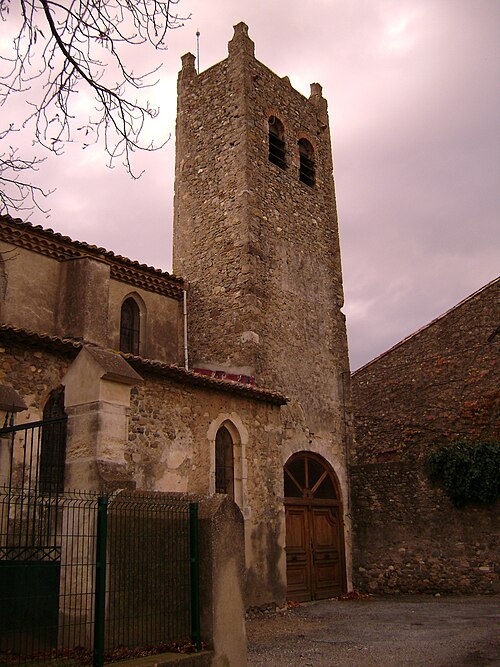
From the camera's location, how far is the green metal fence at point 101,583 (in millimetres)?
5793

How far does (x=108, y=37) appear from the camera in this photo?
5133 mm

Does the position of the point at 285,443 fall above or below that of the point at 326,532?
above

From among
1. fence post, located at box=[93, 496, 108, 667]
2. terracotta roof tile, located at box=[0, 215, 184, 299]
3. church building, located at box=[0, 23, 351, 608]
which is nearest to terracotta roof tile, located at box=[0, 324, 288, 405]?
church building, located at box=[0, 23, 351, 608]

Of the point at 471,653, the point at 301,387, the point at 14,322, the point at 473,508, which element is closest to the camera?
the point at 471,653

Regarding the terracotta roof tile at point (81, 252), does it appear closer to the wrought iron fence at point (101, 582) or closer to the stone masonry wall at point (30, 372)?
the stone masonry wall at point (30, 372)

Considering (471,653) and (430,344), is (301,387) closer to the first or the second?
(430,344)

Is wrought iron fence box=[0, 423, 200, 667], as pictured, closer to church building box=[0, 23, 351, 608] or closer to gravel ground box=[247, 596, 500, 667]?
gravel ground box=[247, 596, 500, 667]

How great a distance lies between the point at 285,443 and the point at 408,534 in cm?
391

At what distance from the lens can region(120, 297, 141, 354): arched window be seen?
15219mm

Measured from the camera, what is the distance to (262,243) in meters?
16.0

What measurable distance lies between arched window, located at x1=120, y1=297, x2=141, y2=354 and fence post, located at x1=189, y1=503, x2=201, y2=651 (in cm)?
870

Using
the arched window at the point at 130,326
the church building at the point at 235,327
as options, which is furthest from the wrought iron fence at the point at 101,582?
the arched window at the point at 130,326

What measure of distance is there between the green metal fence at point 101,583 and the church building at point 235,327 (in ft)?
11.3

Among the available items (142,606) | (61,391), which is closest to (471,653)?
(142,606)
